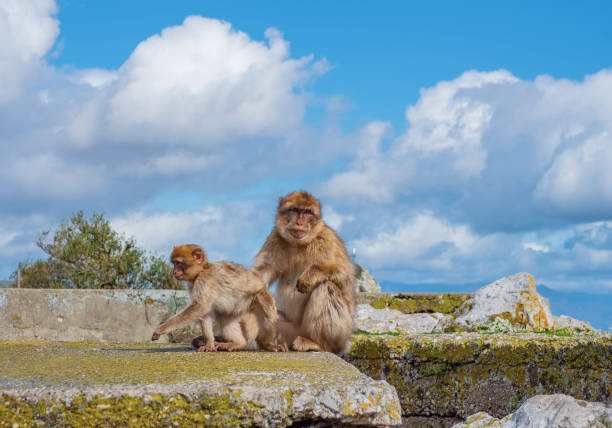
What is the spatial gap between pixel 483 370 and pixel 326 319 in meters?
1.50

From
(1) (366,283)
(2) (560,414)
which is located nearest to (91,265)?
(1) (366,283)

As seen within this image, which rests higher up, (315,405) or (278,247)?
(278,247)

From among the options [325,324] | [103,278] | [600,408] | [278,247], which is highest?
[103,278]

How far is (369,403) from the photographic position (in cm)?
279

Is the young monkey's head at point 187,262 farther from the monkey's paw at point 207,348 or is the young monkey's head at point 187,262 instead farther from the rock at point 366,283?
the rock at point 366,283

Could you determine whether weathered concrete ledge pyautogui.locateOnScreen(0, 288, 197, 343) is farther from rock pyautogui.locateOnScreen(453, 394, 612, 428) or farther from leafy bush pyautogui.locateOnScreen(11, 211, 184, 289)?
leafy bush pyautogui.locateOnScreen(11, 211, 184, 289)

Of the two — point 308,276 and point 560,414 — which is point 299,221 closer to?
point 308,276

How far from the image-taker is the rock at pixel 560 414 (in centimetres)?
335

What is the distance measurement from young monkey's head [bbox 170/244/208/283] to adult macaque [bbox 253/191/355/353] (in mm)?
669

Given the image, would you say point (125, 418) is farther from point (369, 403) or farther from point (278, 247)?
point (278, 247)

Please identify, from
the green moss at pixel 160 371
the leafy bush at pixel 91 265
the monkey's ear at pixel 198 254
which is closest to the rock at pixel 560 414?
the green moss at pixel 160 371

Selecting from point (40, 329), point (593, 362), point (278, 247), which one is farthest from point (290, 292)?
point (40, 329)

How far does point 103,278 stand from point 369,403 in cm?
2441

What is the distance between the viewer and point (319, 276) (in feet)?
18.5
